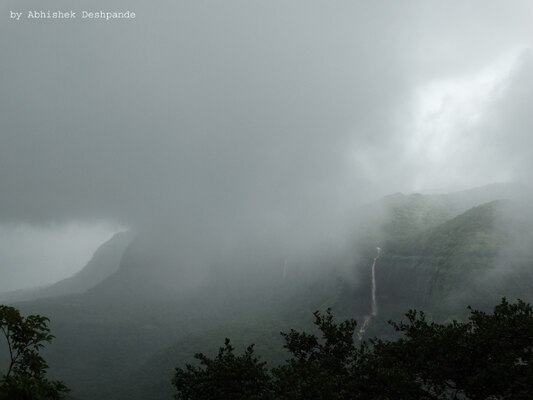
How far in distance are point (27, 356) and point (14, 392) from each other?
2337mm

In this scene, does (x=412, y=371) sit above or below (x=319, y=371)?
below

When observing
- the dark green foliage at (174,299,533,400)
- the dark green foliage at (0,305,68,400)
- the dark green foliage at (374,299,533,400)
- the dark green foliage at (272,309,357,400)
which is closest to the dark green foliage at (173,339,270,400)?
the dark green foliage at (174,299,533,400)

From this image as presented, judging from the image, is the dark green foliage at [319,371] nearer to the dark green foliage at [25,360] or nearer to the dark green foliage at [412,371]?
the dark green foliage at [412,371]

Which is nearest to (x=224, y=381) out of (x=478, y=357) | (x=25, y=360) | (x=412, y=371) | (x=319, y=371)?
(x=319, y=371)

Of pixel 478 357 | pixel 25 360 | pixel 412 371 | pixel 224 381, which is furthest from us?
pixel 412 371

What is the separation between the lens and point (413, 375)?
45438 mm

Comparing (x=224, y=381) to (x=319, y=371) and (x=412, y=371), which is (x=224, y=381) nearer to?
(x=319, y=371)

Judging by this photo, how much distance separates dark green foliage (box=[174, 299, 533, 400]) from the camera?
124 feet

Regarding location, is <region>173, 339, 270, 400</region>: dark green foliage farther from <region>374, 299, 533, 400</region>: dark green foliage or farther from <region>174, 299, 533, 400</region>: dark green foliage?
<region>374, 299, 533, 400</region>: dark green foliage

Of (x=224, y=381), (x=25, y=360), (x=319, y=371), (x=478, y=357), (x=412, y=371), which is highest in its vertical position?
(x=25, y=360)

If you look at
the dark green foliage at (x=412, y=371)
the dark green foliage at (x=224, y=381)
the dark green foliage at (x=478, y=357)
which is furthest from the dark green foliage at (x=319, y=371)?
the dark green foliage at (x=478, y=357)

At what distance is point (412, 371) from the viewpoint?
45406mm

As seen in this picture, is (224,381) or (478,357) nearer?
(478,357)

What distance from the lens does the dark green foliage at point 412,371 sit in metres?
37.8
